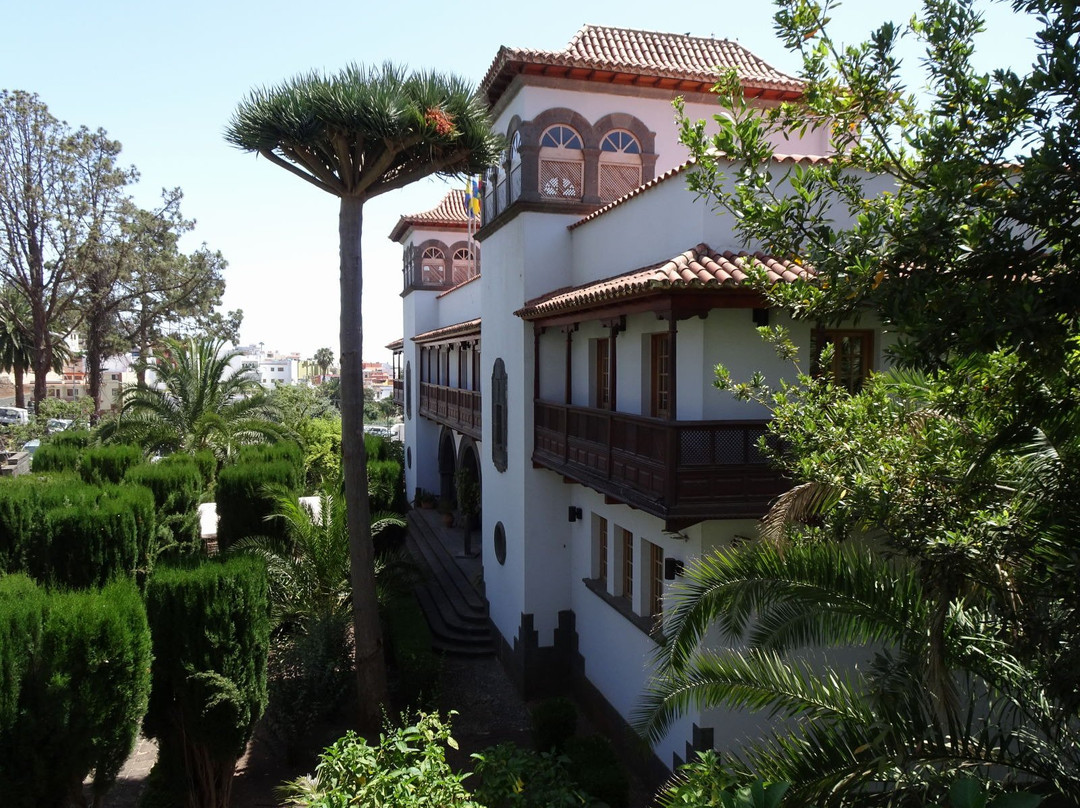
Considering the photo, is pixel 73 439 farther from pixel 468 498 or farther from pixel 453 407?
pixel 468 498

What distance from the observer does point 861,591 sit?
211 inches

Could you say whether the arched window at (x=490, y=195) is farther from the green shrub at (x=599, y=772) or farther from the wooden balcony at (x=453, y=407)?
the green shrub at (x=599, y=772)

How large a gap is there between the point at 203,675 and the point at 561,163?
9.74 meters

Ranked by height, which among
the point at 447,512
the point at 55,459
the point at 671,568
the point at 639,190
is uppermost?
the point at 639,190

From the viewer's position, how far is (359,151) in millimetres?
11977

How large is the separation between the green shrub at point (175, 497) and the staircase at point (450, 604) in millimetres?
4732

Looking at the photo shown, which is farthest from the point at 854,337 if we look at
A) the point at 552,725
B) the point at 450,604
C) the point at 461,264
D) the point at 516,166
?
the point at 461,264

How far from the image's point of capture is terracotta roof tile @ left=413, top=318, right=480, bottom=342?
19.9 metres

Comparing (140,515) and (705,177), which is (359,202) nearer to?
(140,515)

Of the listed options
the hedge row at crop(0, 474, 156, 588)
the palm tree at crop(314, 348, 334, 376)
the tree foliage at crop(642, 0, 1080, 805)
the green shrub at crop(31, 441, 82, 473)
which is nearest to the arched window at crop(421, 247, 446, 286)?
the green shrub at crop(31, 441, 82, 473)

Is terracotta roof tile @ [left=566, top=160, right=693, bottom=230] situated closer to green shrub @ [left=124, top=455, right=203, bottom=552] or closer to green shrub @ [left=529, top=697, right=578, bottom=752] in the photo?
green shrub @ [left=529, top=697, right=578, bottom=752]

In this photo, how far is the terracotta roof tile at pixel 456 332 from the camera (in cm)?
1995

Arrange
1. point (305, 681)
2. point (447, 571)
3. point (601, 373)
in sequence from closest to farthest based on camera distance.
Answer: point (305, 681) → point (601, 373) → point (447, 571)

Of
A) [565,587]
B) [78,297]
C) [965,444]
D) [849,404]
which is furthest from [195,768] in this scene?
[78,297]
